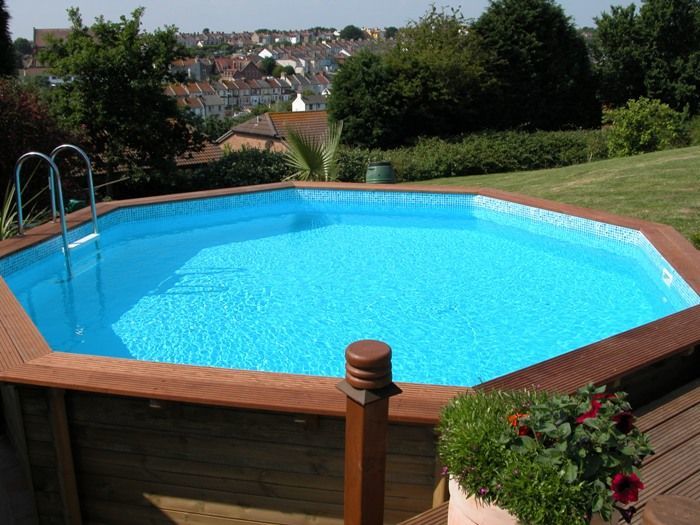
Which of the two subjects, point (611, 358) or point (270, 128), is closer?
point (611, 358)

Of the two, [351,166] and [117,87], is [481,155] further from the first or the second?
[117,87]

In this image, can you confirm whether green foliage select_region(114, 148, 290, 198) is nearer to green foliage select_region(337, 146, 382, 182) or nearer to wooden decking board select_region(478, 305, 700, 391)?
green foliage select_region(337, 146, 382, 182)

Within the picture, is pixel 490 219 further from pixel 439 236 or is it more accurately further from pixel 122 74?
pixel 122 74

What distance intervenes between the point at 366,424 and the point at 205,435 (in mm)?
1498

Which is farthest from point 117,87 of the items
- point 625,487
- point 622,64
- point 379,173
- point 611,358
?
point 622,64

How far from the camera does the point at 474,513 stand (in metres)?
2.28

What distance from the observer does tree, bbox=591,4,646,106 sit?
24.7 metres

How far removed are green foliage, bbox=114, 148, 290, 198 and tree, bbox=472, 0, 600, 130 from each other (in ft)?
34.6

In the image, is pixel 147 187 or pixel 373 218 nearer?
pixel 373 218

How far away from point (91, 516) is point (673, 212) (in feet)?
27.1

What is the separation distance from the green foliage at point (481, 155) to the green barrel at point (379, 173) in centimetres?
98

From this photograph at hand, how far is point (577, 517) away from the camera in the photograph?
1972mm

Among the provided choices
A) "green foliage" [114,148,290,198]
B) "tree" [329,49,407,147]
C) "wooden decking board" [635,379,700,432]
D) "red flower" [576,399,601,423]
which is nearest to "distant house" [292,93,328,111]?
"tree" [329,49,407,147]

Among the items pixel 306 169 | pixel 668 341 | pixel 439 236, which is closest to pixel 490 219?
pixel 439 236
